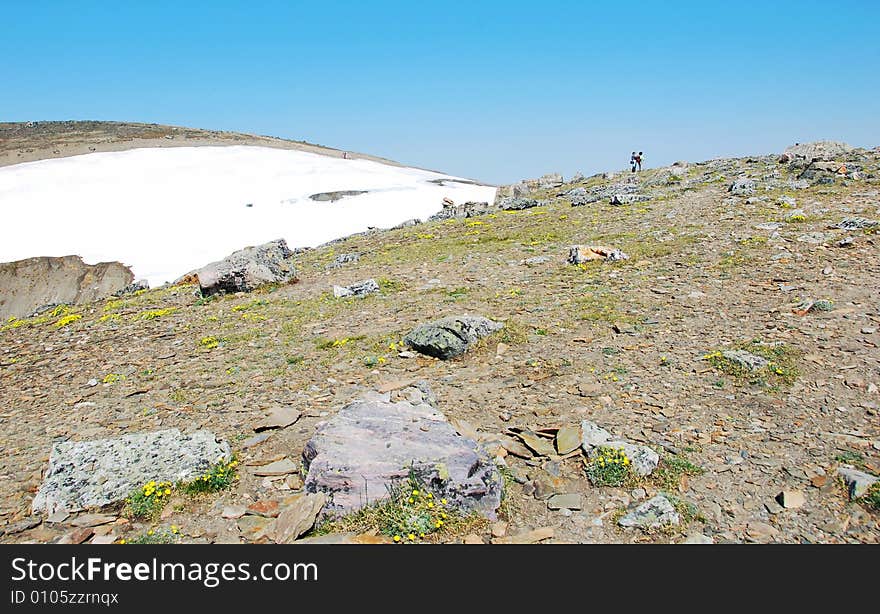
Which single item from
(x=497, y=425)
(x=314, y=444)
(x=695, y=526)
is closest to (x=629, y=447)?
(x=695, y=526)

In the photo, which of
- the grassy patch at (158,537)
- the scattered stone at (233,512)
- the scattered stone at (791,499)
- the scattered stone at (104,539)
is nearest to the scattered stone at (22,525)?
the scattered stone at (104,539)

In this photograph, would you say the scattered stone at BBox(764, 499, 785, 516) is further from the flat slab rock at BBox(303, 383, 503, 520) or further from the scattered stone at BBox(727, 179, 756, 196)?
the scattered stone at BBox(727, 179, 756, 196)

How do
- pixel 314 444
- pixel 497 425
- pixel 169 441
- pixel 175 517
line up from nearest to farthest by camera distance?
pixel 175 517
pixel 314 444
pixel 169 441
pixel 497 425

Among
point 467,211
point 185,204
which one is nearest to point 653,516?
point 467,211

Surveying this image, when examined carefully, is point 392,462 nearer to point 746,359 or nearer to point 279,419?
point 279,419

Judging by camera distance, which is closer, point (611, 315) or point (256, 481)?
point (256, 481)

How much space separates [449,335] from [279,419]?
122 inches

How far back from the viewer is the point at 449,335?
897cm

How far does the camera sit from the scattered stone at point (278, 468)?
235 inches

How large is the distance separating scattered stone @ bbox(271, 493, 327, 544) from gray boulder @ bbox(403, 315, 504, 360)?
392 centimetres

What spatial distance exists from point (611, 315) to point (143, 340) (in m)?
9.59

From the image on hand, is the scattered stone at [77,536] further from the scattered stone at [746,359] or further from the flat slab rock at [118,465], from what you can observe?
the scattered stone at [746,359]
